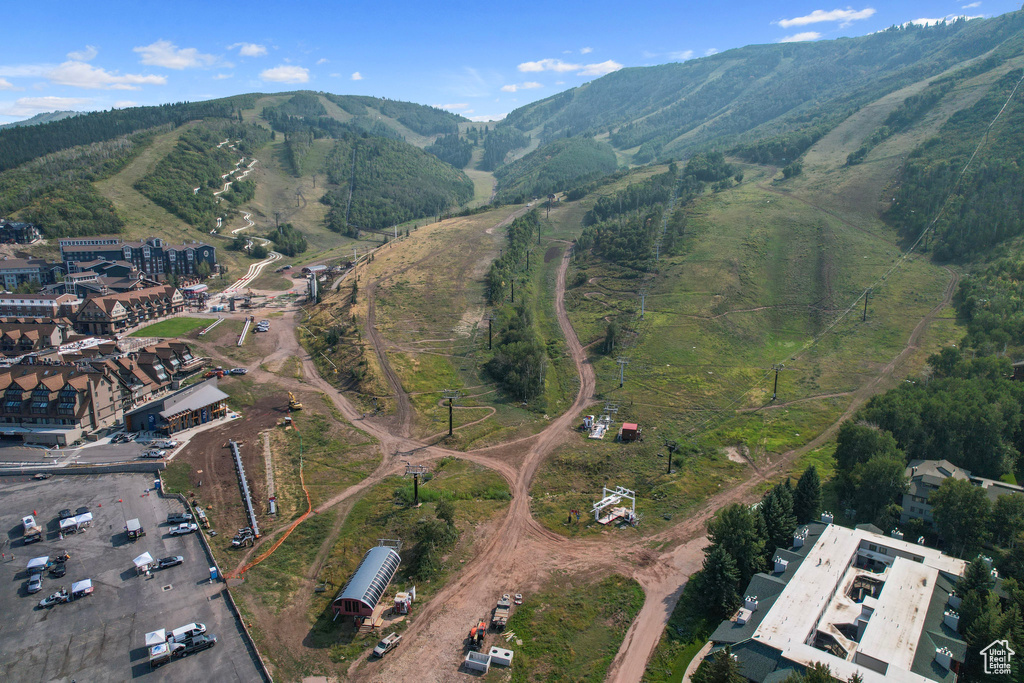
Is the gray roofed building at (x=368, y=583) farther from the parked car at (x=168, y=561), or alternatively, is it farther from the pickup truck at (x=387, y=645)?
the parked car at (x=168, y=561)

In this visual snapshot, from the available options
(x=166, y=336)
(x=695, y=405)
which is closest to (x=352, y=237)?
(x=166, y=336)

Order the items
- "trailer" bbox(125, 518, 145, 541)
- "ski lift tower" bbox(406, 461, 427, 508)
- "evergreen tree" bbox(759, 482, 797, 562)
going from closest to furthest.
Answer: "evergreen tree" bbox(759, 482, 797, 562) < "trailer" bbox(125, 518, 145, 541) < "ski lift tower" bbox(406, 461, 427, 508)

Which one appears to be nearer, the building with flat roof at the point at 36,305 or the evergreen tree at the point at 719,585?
the evergreen tree at the point at 719,585

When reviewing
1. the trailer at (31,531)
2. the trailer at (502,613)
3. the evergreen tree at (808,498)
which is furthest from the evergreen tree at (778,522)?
the trailer at (31,531)

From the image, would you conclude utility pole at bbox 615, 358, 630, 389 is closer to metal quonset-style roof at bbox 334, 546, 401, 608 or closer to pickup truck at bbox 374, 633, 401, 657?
metal quonset-style roof at bbox 334, 546, 401, 608

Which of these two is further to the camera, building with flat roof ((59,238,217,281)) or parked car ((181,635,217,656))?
building with flat roof ((59,238,217,281))

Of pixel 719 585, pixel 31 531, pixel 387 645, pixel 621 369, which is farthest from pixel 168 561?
pixel 621 369
